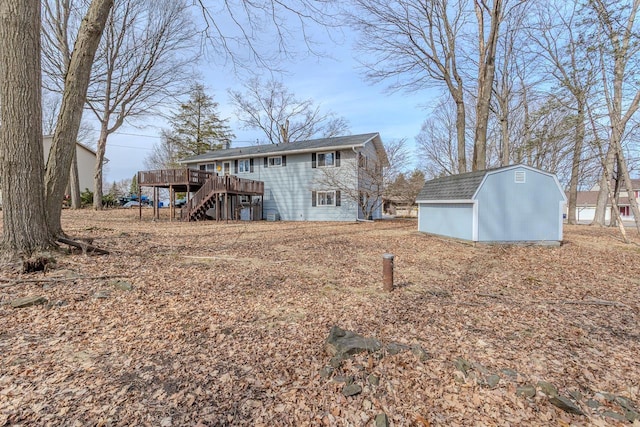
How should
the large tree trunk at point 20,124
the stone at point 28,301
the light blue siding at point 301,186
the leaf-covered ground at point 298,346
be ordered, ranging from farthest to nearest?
→ the light blue siding at point 301,186, the large tree trunk at point 20,124, the stone at point 28,301, the leaf-covered ground at point 298,346

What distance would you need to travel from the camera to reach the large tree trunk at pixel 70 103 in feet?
18.0

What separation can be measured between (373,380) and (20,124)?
6.05m

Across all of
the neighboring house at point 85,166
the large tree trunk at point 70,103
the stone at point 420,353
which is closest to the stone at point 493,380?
the stone at point 420,353

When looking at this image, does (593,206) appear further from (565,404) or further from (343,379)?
(343,379)

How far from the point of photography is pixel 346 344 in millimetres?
2951

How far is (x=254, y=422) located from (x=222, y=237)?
819cm

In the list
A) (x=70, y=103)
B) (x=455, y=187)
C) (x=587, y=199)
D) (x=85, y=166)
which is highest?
(x=85, y=166)

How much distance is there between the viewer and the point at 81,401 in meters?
2.11

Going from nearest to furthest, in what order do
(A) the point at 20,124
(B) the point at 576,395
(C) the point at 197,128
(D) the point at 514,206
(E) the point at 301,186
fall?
(B) the point at 576,395, (A) the point at 20,124, (D) the point at 514,206, (E) the point at 301,186, (C) the point at 197,128

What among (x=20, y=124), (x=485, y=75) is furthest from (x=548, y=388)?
(x=485, y=75)

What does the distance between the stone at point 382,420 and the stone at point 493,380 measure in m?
0.98

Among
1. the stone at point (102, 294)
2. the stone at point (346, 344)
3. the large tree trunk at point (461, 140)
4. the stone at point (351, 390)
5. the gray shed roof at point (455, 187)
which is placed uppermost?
the large tree trunk at point (461, 140)

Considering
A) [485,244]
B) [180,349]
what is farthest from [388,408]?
[485,244]

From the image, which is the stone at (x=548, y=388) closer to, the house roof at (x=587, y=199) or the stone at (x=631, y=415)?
the stone at (x=631, y=415)
